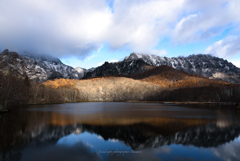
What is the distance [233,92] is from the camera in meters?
135

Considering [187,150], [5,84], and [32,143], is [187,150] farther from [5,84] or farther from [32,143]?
[5,84]

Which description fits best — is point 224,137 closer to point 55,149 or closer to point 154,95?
point 55,149

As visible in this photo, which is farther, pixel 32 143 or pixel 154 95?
pixel 154 95

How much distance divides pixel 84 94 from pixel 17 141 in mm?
175637

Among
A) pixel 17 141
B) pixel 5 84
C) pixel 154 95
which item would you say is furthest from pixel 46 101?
pixel 154 95

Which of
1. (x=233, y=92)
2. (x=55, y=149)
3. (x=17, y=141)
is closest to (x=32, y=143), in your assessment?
(x=17, y=141)

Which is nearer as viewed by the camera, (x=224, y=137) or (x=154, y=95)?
(x=224, y=137)

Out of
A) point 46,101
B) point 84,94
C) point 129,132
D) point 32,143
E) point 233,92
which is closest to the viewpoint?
point 32,143

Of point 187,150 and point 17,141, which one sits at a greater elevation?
point 17,141

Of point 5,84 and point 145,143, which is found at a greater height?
point 5,84

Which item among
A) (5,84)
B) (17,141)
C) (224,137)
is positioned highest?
(5,84)

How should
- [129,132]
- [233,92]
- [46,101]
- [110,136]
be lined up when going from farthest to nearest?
[233,92] < [46,101] < [129,132] < [110,136]

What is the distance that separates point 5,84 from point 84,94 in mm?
→ 143708

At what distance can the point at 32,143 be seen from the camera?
1650cm
